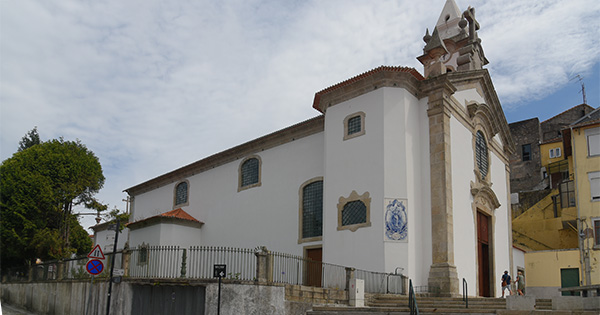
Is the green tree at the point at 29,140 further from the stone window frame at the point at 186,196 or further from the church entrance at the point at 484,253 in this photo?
the church entrance at the point at 484,253

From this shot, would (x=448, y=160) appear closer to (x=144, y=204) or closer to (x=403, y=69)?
(x=403, y=69)

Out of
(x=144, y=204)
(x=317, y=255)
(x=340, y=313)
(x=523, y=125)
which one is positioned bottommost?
(x=340, y=313)

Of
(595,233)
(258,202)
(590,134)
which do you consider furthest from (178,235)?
(590,134)

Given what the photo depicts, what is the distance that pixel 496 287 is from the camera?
20.1m

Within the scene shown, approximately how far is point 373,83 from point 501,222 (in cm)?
871

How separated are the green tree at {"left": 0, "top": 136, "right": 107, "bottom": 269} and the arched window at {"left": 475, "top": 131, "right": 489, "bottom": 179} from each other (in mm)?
18228

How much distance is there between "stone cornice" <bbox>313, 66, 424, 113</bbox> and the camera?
17.7 m

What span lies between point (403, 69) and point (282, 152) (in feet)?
22.0

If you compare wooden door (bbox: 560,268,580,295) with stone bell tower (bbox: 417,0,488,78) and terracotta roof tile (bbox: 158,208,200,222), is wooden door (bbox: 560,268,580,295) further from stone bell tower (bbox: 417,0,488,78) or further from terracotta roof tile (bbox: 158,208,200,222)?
terracotta roof tile (bbox: 158,208,200,222)

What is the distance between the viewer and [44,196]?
82.8 ft

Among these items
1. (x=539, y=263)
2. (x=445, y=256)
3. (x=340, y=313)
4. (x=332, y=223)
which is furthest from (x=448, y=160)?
(x=539, y=263)

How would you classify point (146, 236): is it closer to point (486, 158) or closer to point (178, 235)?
point (178, 235)

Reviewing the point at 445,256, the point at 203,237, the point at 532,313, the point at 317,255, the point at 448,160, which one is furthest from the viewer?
the point at 203,237

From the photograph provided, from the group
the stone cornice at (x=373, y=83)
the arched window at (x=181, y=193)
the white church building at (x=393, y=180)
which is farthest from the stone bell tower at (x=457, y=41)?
the arched window at (x=181, y=193)
